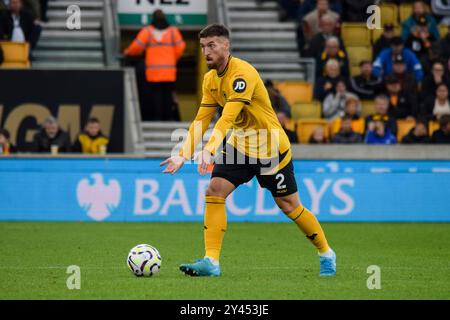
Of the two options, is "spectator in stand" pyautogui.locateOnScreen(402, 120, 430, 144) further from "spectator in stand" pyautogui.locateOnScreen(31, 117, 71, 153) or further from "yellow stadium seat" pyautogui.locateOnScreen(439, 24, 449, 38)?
"spectator in stand" pyautogui.locateOnScreen(31, 117, 71, 153)

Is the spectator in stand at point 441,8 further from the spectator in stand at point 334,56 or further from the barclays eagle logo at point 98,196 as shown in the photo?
the barclays eagle logo at point 98,196

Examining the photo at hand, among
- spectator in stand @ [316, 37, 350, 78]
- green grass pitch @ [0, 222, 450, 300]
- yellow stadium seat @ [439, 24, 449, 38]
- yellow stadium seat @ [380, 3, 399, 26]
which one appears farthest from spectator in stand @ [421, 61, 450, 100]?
green grass pitch @ [0, 222, 450, 300]

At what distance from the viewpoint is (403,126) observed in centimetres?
2084

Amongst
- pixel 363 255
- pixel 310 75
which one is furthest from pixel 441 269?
pixel 310 75

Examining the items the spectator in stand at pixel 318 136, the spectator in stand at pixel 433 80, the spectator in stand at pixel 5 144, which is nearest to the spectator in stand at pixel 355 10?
the spectator in stand at pixel 433 80

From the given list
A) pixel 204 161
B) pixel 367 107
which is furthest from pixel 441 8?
pixel 204 161

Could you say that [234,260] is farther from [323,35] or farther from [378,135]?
[323,35]

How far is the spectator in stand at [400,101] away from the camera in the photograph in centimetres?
2098

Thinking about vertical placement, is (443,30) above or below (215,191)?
above

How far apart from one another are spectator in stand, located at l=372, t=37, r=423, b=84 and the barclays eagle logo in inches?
246

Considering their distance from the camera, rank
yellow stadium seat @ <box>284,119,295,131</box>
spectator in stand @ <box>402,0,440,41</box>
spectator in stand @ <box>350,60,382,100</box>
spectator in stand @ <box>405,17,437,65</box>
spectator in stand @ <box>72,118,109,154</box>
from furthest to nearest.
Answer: spectator in stand @ <box>402,0,440,41</box> < spectator in stand @ <box>405,17,437,65</box> < spectator in stand @ <box>350,60,382,100</box> < yellow stadium seat @ <box>284,119,295,131</box> < spectator in stand @ <box>72,118,109,154</box>

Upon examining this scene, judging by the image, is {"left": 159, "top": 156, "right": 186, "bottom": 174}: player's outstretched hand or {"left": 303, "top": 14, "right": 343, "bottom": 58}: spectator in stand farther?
{"left": 303, "top": 14, "right": 343, "bottom": 58}: spectator in stand

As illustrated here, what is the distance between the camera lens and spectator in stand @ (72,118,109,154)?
19453mm

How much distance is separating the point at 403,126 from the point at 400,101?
53 centimetres
